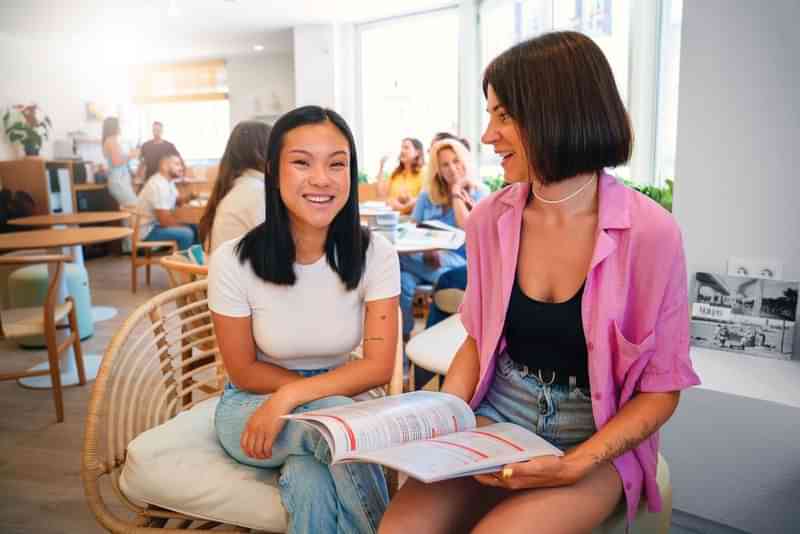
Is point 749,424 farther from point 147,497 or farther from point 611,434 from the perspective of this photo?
point 147,497

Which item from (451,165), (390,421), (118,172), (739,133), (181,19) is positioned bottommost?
(390,421)

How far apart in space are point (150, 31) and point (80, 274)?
4.68 m

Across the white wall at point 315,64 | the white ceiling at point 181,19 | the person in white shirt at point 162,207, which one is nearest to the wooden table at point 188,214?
the person in white shirt at point 162,207

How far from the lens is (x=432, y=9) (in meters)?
6.86

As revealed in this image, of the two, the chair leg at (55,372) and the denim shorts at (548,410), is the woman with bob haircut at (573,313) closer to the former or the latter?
the denim shorts at (548,410)

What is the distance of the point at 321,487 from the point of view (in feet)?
3.67

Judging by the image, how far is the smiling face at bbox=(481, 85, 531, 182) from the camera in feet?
3.72

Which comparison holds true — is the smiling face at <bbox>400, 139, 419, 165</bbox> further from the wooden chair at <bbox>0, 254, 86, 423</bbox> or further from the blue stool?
the wooden chair at <bbox>0, 254, 86, 423</bbox>

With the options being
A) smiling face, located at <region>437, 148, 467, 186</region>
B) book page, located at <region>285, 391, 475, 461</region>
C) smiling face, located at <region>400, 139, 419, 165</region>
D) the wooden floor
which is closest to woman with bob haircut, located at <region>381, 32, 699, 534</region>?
book page, located at <region>285, 391, 475, 461</region>

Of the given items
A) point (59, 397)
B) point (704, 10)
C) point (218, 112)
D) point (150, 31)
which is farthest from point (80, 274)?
point (218, 112)

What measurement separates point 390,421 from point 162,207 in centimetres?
520

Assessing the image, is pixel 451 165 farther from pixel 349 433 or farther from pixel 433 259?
pixel 349 433

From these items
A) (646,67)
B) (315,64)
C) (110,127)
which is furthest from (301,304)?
(110,127)

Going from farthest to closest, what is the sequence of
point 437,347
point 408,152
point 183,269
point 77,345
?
point 408,152 → point 77,345 → point 183,269 → point 437,347
